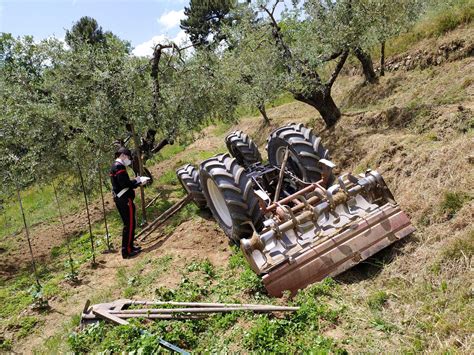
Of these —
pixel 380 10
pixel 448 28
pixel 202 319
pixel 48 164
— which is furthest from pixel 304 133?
pixel 448 28

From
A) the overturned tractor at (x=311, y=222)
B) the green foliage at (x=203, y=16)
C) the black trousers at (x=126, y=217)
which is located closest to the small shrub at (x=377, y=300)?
the overturned tractor at (x=311, y=222)

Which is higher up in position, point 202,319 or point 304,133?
point 304,133

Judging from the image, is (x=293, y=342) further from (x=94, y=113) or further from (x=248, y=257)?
(x=94, y=113)

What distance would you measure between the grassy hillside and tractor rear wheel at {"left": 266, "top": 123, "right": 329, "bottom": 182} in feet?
3.92

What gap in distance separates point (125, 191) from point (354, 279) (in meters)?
4.61

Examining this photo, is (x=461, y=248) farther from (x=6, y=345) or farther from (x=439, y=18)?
(x=439, y=18)

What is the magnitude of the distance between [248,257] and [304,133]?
263 cm

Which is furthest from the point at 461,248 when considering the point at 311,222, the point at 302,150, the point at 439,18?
the point at 439,18

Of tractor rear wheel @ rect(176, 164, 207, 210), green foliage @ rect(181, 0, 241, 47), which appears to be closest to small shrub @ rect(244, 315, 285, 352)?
tractor rear wheel @ rect(176, 164, 207, 210)

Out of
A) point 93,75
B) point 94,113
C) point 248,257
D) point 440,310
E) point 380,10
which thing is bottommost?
point 440,310

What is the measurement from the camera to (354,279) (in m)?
4.09

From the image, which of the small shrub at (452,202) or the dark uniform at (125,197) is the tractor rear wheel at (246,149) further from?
the small shrub at (452,202)

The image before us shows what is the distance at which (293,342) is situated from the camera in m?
3.21

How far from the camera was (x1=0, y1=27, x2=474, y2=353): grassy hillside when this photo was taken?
10.3 ft
